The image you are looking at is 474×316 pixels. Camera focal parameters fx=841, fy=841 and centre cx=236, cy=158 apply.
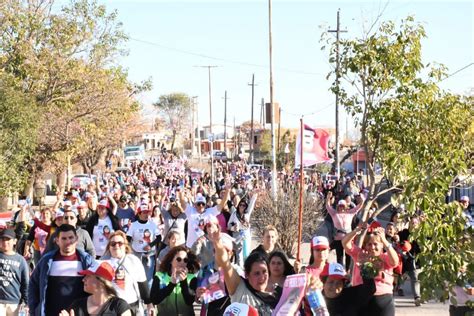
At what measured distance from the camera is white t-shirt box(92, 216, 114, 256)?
11.9 meters

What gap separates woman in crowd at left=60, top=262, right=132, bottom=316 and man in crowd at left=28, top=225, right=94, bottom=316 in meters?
1.52

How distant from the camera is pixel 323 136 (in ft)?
43.5

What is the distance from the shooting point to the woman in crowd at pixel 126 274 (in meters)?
7.27

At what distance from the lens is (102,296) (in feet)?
18.7

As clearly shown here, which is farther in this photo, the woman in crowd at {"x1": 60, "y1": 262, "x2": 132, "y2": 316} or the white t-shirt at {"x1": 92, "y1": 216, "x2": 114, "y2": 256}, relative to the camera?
the white t-shirt at {"x1": 92, "y1": 216, "x2": 114, "y2": 256}

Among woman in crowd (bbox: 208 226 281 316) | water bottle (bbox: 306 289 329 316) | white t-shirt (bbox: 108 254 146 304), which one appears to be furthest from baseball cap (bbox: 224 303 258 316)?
white t-shirt (bbox: 108 254 146 304)

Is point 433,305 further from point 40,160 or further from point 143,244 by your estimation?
point 40,160

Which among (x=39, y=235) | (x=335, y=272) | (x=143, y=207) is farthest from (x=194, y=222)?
(x=335, y=272)

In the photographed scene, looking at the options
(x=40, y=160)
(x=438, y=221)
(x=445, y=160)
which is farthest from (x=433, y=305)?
(x=40, y=160)

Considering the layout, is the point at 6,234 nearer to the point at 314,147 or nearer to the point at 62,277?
the point at 62,277

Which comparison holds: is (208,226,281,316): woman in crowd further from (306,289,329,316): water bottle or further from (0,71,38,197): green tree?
(0,71,38,197): green tree

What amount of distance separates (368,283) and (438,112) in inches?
186

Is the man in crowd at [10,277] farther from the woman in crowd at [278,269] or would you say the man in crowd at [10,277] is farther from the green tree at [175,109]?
the green tree at [175,109]

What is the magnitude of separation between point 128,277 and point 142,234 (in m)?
4.61
